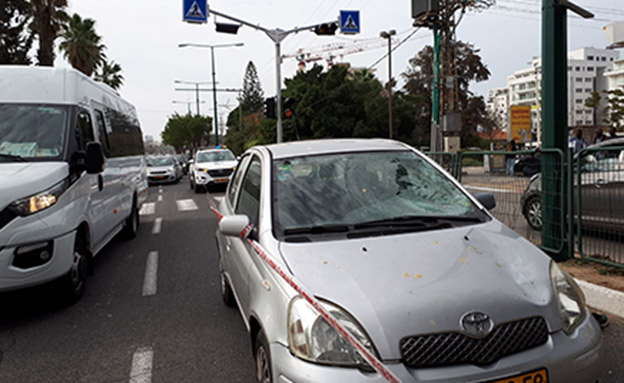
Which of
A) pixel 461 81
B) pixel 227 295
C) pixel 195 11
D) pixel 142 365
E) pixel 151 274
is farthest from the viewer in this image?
pixel 461 81

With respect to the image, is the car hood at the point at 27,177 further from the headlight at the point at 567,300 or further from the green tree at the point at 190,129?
the green tree at the point at 190,129

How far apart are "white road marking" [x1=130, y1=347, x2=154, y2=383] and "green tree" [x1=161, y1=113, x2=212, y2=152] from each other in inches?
3140

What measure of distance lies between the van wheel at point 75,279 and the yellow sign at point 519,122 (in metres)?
31.3

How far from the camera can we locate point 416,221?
320cm

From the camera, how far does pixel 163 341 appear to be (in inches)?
166

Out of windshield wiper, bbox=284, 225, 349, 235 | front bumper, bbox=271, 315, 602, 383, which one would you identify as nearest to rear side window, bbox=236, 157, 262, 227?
windshield wiper, bbox=284, 225, 349, 235

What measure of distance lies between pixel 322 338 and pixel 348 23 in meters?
17.8

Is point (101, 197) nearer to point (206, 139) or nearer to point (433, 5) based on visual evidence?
point (433, 5)

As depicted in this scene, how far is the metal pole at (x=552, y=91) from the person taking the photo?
583cm

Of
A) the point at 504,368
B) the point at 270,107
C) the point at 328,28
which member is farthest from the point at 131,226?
the point at 270,107

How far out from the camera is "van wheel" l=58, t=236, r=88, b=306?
509 centimetres

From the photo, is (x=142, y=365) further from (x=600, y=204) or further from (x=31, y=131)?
(x=600, y=204)

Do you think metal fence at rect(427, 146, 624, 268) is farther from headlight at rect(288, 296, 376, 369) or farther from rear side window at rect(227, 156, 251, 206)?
headlight at rect(288, 296, 376, 369)

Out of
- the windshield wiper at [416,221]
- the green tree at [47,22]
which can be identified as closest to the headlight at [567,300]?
the windshield wiper at [416,221]
